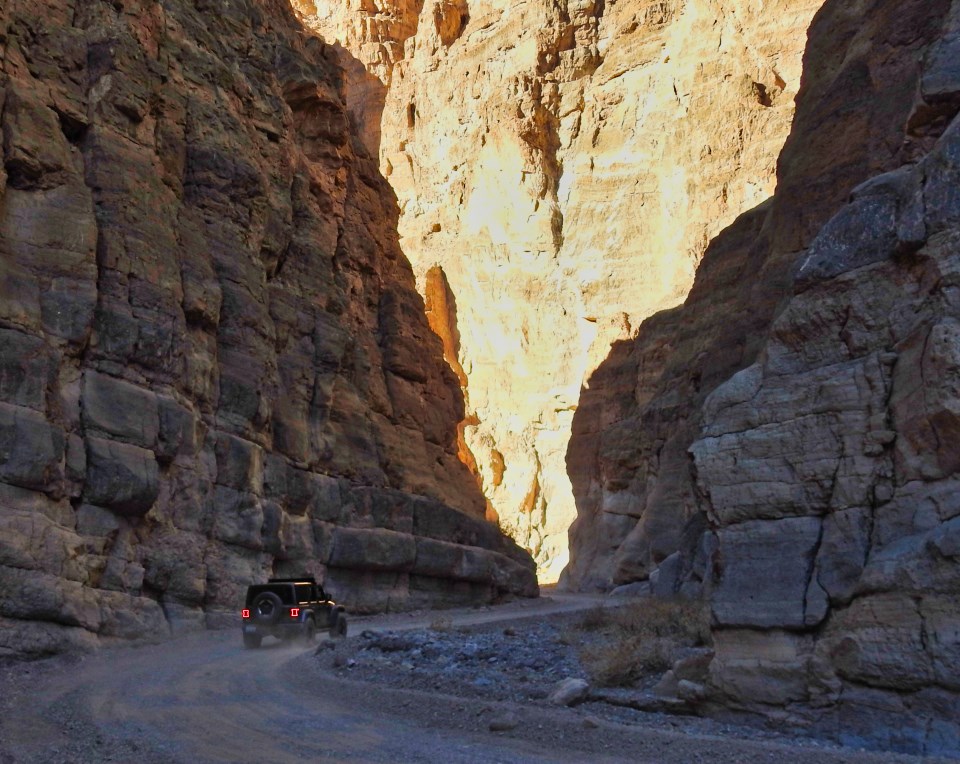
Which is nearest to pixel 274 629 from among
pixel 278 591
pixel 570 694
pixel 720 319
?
pixel 278 591

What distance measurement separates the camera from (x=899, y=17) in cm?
2956

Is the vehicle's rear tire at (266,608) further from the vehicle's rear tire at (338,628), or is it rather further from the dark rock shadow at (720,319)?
the dark rock shadow at (720,319)

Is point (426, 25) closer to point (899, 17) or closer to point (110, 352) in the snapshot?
point (899, 17)

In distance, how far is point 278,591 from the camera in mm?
19469

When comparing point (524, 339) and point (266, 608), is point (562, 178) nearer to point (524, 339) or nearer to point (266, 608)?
point (524, 339)

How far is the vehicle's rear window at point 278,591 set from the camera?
19.4m

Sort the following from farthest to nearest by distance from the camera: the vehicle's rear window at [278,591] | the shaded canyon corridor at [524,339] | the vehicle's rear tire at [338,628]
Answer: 1. the vehicle's rear tire at [338,628]
2. the vehicle's rear window at [278,591]
3. the shaded canyon corridor at [524,339]

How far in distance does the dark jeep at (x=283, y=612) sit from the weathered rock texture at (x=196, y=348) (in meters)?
2.44

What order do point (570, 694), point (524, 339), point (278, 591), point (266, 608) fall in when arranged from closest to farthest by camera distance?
point (570, 694) < point (266, 608) < point (278, 591) < point (524, 339)

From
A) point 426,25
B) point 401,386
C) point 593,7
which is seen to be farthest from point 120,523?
point 426,25

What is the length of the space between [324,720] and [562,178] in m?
70.0

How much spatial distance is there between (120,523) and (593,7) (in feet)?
227

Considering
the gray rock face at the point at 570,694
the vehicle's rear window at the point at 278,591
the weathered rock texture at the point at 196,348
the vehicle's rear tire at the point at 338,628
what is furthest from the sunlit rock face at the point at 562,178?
the gray rock face at the point at 570,694

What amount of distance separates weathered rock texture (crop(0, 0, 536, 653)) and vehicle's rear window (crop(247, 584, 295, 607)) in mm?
2407
